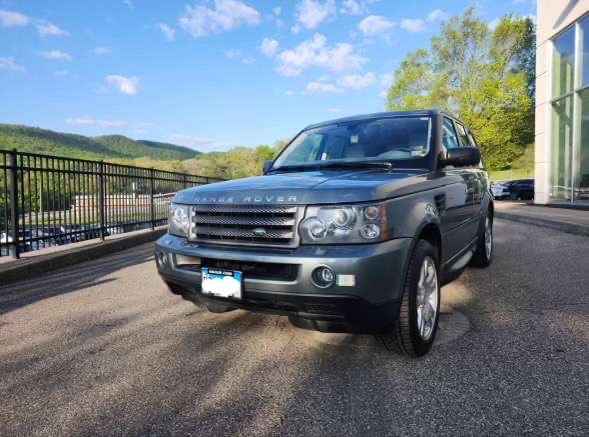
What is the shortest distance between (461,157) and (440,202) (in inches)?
18.5

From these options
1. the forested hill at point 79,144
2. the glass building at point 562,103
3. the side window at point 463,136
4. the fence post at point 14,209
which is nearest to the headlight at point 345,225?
the side window at point 463,136

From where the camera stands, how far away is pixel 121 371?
8.71 feet

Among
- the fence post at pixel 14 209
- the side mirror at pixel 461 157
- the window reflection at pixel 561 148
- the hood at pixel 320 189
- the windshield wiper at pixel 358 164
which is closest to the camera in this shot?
the hood at pixel 320 189

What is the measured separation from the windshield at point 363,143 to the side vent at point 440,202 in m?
0.38

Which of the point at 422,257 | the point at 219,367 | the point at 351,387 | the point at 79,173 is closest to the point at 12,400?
the point at 219,367

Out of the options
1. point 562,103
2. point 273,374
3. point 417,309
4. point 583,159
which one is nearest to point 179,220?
point 273,374

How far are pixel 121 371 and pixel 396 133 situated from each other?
9.36 feet

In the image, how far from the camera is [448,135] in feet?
13.4

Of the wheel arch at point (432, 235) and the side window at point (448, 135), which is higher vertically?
the side window at point (448, 135)

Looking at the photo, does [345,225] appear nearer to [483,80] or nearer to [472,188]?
[472,188]

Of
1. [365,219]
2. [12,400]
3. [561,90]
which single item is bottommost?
[12,400]

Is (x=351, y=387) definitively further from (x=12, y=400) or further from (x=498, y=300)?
(x=498, y=300)

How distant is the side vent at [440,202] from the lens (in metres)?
3.17

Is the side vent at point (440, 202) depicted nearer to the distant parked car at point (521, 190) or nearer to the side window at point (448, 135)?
the side window at point (448, 135)
